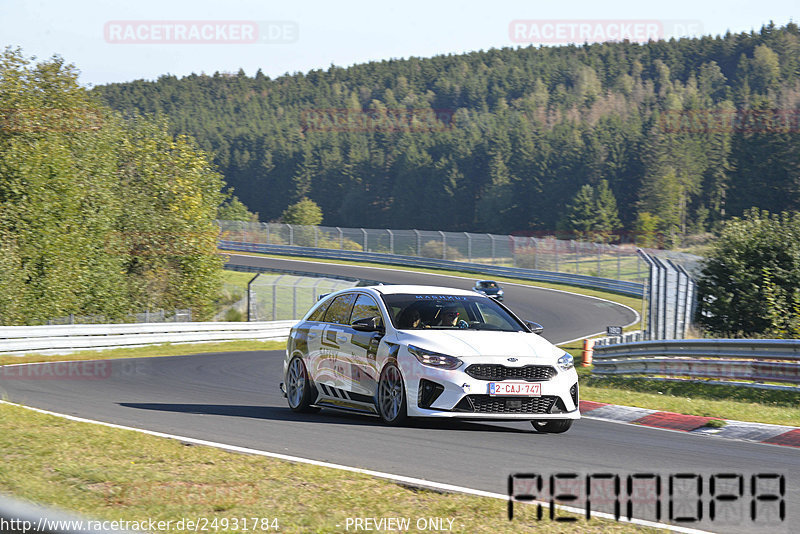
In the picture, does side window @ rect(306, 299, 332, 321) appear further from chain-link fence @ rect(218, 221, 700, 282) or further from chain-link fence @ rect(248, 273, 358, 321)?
chain-link fence @ rect(218, 221, 700, 282)

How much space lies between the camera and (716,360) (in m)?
18.1

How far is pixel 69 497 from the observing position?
5.87 m

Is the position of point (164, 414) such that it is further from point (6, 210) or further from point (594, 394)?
point (6, 210)

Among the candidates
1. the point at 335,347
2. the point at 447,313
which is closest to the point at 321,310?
the point at 335,347

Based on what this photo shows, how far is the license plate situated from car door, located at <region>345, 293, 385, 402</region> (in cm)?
149

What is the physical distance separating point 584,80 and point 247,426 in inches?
7242

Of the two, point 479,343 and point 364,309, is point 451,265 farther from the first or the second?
point 479,343

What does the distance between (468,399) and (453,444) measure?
72 centimetres

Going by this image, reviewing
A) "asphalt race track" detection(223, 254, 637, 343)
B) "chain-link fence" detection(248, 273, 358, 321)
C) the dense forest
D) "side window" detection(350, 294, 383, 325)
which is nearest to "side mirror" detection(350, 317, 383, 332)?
"side window" detection(350, 294, 383, 325)

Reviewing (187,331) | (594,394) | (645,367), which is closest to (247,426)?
(594,394)

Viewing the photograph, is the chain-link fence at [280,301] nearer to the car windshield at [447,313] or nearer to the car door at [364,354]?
the car door at [364,354]

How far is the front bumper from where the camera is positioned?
935 cm

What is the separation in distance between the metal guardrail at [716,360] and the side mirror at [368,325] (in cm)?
800

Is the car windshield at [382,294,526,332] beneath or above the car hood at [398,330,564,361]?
above
